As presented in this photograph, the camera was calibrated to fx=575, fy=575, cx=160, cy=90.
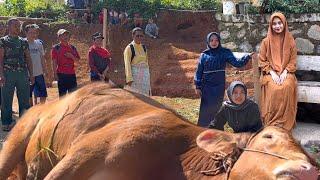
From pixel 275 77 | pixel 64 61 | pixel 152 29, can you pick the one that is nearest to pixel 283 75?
pixel 275 77

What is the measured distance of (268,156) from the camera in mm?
2834

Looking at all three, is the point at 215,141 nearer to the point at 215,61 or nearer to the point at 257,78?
the point at 215,61

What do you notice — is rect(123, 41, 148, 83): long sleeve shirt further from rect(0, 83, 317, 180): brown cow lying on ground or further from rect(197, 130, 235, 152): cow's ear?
rect(197, 130, 235, 152): cow's ear

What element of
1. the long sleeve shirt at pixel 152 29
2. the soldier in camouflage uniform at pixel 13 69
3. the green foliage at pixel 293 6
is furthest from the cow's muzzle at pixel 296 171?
the long sleeve shirt at pixel 152 29

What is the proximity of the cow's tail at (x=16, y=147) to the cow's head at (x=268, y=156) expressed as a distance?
6.87 ft

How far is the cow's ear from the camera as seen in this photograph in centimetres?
305

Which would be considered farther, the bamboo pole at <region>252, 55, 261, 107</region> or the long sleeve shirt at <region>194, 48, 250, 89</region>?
the bamboo pole at <region>252, 55, 261, 107</region>

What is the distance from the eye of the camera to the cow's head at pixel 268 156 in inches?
104

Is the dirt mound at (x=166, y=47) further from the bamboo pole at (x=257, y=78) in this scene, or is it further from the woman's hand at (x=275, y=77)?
the woman's hand at (x=275, y=77)

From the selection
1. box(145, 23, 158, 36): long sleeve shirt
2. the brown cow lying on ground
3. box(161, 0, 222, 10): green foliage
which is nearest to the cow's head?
the brown cow lying on ground

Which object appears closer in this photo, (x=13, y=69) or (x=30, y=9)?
(x=13, y=69)

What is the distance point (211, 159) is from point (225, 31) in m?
7.16

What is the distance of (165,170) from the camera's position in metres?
3.34

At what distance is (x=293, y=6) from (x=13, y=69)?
182 inches
